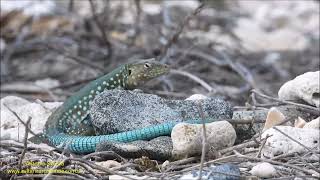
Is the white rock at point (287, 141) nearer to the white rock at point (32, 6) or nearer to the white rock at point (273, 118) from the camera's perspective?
the white rock at point (273, 118)

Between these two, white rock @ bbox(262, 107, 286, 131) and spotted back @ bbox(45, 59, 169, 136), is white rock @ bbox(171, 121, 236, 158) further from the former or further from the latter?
spotted back @ bbox(45, 59, 169, 136)

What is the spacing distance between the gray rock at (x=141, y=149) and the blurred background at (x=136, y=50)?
7.26 feet

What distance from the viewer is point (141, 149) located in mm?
4480

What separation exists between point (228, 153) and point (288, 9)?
11994 mm

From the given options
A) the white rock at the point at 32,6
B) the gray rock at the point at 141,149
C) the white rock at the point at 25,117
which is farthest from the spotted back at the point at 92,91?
the white rock at the point at 32,6

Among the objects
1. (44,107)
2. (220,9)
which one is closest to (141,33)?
(220,9)

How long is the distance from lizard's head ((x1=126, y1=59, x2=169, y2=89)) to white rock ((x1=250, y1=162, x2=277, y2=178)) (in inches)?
66.8

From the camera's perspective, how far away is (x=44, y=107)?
6043 mm

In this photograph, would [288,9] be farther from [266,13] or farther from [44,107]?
[44,107]

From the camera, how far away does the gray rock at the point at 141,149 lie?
4.48 meters

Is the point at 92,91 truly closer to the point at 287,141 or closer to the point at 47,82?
the point at 287,141

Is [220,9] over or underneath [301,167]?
over

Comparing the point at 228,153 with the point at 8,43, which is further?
the point at 8,43

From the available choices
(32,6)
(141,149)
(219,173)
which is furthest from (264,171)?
(32,6)
